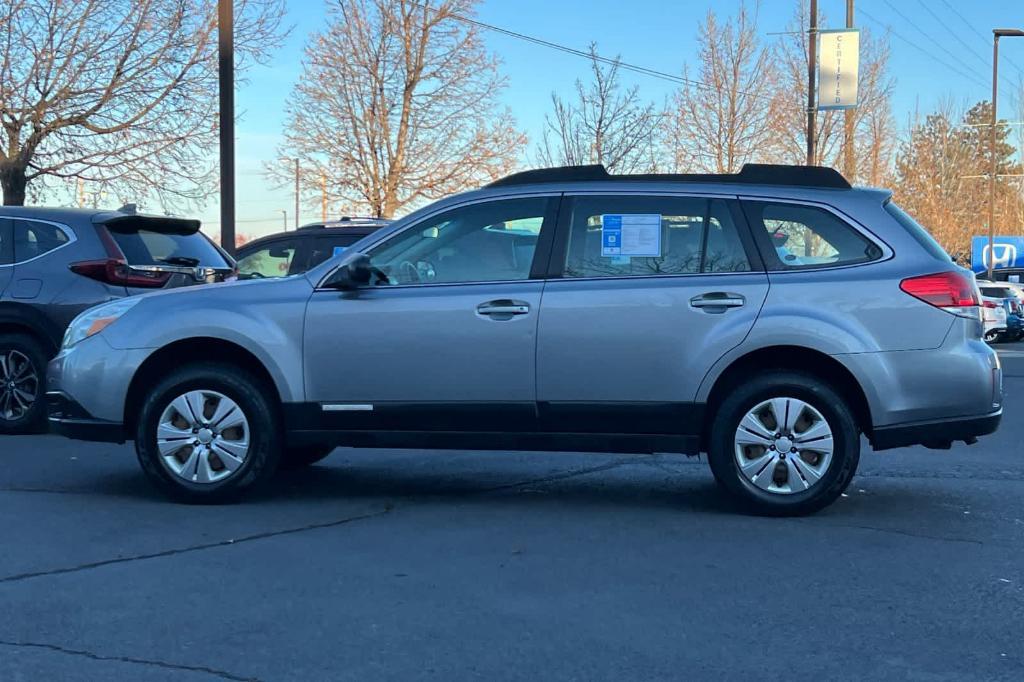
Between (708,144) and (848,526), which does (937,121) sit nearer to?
(708,144)

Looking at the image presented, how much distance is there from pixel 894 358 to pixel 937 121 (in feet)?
157

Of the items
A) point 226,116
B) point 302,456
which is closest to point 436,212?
point 302,456

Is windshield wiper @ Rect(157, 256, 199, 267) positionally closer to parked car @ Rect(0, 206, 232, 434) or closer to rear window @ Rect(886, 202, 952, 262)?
parked car @ Rect(0, 206, 232, 434)

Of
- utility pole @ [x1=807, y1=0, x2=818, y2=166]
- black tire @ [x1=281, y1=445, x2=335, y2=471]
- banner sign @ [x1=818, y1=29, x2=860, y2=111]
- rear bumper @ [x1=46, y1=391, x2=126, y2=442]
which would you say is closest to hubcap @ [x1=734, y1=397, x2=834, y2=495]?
black tire @ [x1=281, y1=445, x2=335, y2=471]

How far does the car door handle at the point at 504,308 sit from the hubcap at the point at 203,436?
147cm

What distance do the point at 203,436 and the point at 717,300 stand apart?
A: 2.89 metres

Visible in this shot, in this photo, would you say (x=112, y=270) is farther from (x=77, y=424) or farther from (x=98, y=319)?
(x=77, y=424)

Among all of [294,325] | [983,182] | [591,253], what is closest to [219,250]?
[294,325]

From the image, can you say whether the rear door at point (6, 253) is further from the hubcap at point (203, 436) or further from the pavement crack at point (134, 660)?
the pavement crack at point (134, 660)

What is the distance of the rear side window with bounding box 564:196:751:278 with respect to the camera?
20.8 ft

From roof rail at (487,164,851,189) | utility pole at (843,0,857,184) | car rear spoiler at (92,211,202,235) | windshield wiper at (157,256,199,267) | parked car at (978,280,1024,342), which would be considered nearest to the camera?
roof rail at (487,164,851,189)

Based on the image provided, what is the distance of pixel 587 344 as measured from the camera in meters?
6.25

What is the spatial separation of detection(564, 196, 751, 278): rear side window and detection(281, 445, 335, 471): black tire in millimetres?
2331

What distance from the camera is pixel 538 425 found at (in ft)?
20.7
